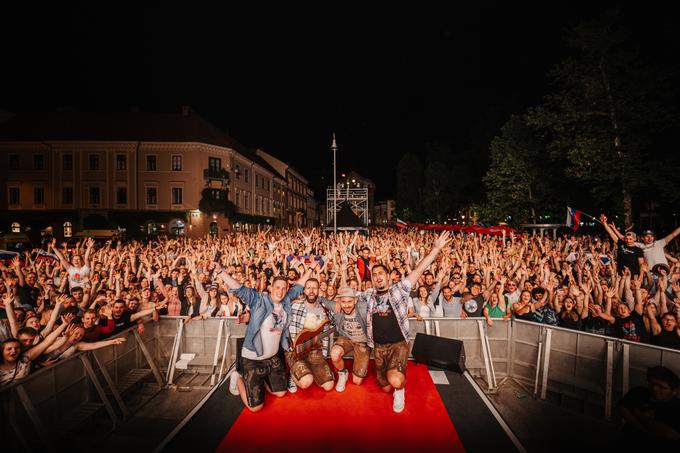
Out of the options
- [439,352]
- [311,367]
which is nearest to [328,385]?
[311,367]

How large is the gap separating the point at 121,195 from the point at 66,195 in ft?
16.0

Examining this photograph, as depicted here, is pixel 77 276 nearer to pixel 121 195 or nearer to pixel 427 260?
pixel 427 260

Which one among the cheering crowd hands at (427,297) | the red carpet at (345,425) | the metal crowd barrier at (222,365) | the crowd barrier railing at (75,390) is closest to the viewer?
the crowd barrier railing at (75,390)

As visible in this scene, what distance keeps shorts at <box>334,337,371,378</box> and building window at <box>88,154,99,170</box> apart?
37.2 meters

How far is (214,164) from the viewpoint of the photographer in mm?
36000

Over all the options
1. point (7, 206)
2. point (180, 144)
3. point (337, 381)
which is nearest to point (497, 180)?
point (337, 381)

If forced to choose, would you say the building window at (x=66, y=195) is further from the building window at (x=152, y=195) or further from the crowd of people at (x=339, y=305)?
the crowd of people at (x=339, y=305)

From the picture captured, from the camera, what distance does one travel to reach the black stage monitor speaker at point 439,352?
5.43m

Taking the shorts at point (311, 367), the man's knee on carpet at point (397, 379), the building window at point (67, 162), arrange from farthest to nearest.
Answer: the building window at point (67, 162) → the shorts at point (311, 367) → the man's knee on carpet at point (397, 379)

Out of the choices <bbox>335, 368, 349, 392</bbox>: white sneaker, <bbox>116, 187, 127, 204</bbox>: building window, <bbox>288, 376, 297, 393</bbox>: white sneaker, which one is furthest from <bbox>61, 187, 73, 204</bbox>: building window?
<bbox>335, 368, 349, 392</bbox>: white sneaker

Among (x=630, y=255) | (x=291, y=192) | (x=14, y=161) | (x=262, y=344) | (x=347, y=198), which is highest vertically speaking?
(x=14, y=161)

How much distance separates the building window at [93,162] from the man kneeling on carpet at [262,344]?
36.8 metres

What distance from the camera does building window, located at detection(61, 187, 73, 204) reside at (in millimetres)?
33156

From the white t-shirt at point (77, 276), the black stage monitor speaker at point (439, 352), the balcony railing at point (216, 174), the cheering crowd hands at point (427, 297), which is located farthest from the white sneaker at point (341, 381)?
the balcony railing at point (216, 174)
